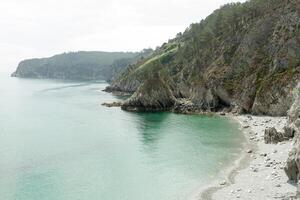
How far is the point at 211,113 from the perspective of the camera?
99500 millimetres

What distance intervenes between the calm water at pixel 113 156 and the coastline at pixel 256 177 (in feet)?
6.57

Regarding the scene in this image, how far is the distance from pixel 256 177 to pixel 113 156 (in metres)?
22.4

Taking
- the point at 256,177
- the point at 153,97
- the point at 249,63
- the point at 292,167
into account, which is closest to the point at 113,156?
the point at 256,177

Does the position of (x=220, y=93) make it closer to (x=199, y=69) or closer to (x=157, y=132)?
(x=199, y=69)

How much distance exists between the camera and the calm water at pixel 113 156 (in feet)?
145

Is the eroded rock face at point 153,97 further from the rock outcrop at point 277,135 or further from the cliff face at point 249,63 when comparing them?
the rock outcrop at point 277,135

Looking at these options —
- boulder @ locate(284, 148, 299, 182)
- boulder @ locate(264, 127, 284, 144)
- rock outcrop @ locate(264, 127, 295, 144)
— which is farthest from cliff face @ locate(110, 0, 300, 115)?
boulder @ locate(284, 148, 299, 182)

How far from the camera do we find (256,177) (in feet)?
150

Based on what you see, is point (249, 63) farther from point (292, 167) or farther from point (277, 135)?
point (292, 167)

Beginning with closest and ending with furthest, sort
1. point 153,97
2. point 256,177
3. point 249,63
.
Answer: point 256,177 → point 249,63 → point 153,97

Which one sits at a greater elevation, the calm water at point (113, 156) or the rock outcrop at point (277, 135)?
the rock outcrop at point (277, 135)

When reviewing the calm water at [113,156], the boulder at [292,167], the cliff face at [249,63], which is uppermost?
the cliff face at [249,63]

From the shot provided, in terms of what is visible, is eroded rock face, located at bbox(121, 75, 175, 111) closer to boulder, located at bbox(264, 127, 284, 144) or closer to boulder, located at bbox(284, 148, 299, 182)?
boulder, located at bbox(264, 127, 284, 144)

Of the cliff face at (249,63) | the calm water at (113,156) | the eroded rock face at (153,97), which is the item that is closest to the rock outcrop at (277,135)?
the calm water at (113,156)
